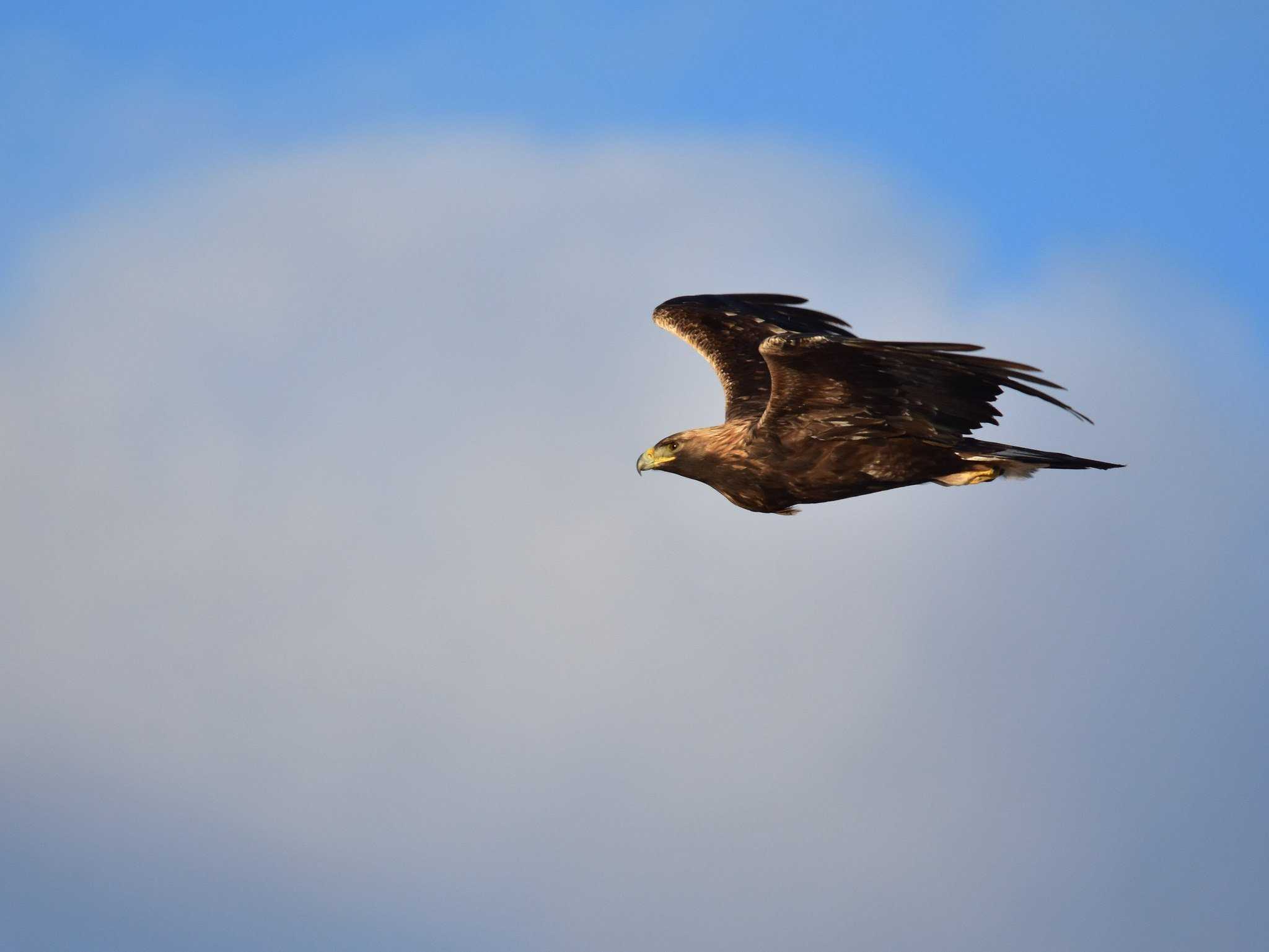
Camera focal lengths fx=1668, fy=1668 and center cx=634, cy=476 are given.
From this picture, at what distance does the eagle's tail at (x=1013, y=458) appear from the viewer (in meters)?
14.4

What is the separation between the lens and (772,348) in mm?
13859

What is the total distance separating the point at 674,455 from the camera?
16094 mm

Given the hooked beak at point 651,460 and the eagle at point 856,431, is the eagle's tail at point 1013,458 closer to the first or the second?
the eagle at point 856,431

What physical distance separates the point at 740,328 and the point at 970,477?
401 centimetres

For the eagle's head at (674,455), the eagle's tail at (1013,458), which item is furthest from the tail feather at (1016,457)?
the eagle's head at (674,455)

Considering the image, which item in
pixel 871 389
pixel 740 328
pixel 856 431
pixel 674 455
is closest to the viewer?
pixel 871 389

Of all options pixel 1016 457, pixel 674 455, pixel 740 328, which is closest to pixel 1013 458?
pixel 1016 457

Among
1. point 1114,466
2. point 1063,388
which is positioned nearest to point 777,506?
point 1114,466

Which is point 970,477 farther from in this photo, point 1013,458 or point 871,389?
point 871,389

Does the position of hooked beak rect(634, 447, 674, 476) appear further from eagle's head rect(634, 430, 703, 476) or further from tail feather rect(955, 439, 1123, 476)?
tail feather rect(955, 439, 1123, 476)

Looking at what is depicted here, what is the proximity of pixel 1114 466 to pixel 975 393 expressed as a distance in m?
1.28

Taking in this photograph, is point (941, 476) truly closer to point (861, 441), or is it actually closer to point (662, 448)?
point (861, 441)

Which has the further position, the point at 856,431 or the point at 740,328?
the point at 740,328

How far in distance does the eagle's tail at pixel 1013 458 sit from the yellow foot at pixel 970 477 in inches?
2.2
